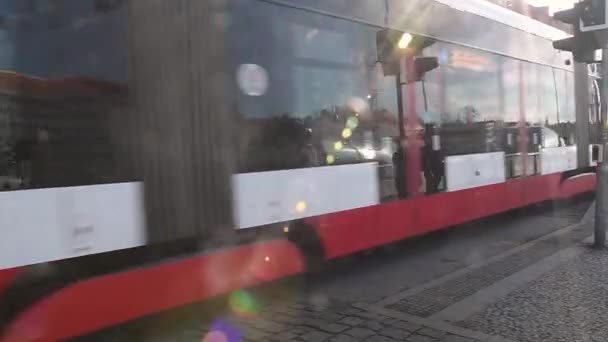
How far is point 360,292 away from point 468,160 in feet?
9.02

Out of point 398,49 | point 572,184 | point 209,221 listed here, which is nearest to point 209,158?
point 209,221

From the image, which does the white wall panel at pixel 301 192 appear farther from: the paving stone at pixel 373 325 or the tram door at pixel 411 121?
the paving stone at pixel 373 325

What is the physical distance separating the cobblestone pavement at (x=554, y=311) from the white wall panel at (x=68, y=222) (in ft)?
8.53

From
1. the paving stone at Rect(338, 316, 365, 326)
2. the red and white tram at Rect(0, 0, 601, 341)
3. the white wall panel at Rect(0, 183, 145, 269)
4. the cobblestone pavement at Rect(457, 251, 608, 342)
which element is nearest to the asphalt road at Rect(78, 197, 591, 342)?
the paving stone at Rect(338, 316, 365, 326)

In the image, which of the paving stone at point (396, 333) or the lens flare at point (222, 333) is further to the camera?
the lens flare at point (222, 333)

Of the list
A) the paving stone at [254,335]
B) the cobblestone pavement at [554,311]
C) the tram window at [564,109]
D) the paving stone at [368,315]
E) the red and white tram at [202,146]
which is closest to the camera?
the red and white tram at [202,146]

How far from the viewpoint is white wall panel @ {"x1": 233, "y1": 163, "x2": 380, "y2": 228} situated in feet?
A: 14.9

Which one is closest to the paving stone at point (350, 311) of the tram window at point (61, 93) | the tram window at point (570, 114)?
the tram window at point (61, 93)

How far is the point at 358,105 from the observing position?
569 centimetres

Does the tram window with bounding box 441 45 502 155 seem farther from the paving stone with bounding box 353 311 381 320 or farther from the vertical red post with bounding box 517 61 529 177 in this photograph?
the paving stone with bounding box 353 311 381 320

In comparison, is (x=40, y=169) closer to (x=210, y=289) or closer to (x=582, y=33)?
(x=210, y=289)

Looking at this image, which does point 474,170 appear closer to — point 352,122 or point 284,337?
point 352,122

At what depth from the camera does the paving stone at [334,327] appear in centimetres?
435

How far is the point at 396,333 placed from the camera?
13.9ft
